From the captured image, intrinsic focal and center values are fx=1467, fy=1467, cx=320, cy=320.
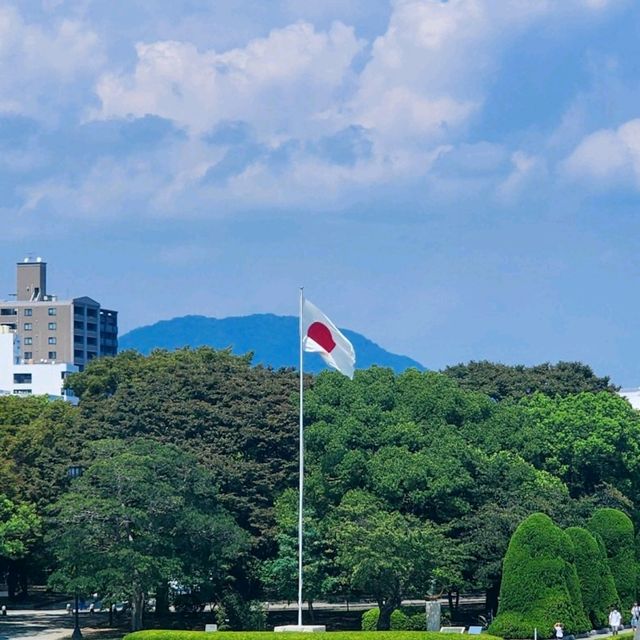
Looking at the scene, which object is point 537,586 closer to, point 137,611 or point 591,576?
point 591,576

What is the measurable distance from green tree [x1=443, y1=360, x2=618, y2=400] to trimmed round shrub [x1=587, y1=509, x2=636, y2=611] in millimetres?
23607

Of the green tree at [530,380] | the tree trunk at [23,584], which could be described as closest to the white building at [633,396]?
the green tree at [530,380]

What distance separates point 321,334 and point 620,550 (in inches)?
773

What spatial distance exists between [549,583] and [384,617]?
27.9ft

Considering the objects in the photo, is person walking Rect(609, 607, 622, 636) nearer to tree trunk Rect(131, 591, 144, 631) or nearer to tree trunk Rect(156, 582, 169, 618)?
tree trunk Rect(131, 591, 144, 631)

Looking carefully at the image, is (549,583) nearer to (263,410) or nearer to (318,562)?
(318,562)

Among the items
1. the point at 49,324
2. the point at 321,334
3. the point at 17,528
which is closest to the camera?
the point at 321,334

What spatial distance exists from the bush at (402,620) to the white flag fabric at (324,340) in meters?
15.0

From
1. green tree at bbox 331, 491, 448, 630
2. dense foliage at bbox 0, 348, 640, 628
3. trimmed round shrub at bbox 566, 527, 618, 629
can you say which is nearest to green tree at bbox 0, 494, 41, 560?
dense foliage at bbox 0, 348, 640, 628

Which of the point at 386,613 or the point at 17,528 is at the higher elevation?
the point at 17,528

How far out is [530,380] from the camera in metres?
86.9

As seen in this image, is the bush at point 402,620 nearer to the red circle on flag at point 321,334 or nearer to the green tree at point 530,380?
the red circle on flag at point 321,334

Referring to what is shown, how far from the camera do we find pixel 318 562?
200 ft

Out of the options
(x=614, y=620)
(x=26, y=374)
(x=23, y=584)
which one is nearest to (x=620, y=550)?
(x=614, y=620)
